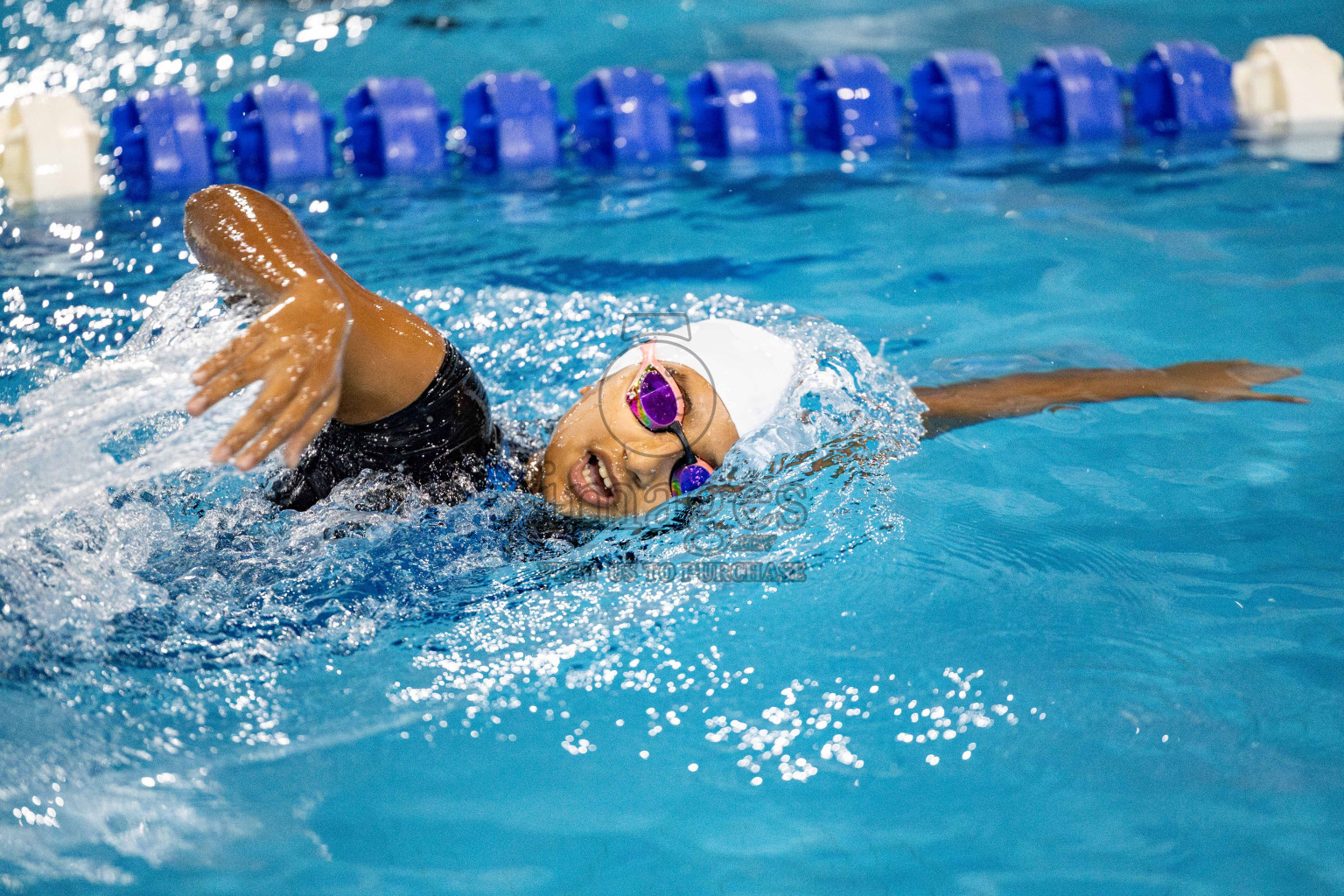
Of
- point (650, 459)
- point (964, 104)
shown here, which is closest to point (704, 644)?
point (650, 459)

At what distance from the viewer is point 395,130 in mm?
5348

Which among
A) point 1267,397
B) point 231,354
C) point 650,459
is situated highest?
point 231,354

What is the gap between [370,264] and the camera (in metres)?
4.15

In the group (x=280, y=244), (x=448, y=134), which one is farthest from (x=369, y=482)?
(x=448, y=134)

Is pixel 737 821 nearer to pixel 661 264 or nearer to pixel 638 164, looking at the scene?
pixel 661 264

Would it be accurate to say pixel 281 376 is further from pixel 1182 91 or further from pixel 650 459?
pixel 1182 91

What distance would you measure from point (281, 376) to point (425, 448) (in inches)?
26.7

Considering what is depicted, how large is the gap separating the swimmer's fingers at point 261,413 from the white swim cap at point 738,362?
1.02 meters

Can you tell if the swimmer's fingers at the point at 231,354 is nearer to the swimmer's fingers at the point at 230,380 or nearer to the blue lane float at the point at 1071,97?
the swimmer's fingers at the point at 230,380

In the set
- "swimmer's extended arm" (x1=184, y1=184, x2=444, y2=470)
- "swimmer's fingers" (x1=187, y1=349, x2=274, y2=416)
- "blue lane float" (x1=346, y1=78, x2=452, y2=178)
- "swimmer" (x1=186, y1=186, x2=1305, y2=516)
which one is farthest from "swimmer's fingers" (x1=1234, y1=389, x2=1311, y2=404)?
"blue lane float" (x1=346, y1=78, x2=452, y2=178)

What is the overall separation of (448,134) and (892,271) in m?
2.95

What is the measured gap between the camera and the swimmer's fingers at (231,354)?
153cm

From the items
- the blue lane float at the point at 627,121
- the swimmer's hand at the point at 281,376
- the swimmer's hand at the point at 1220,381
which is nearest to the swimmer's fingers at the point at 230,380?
the swimmer's hand at the point at 281,376

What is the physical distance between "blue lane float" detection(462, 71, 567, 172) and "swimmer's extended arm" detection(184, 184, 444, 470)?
3572 millimetres
